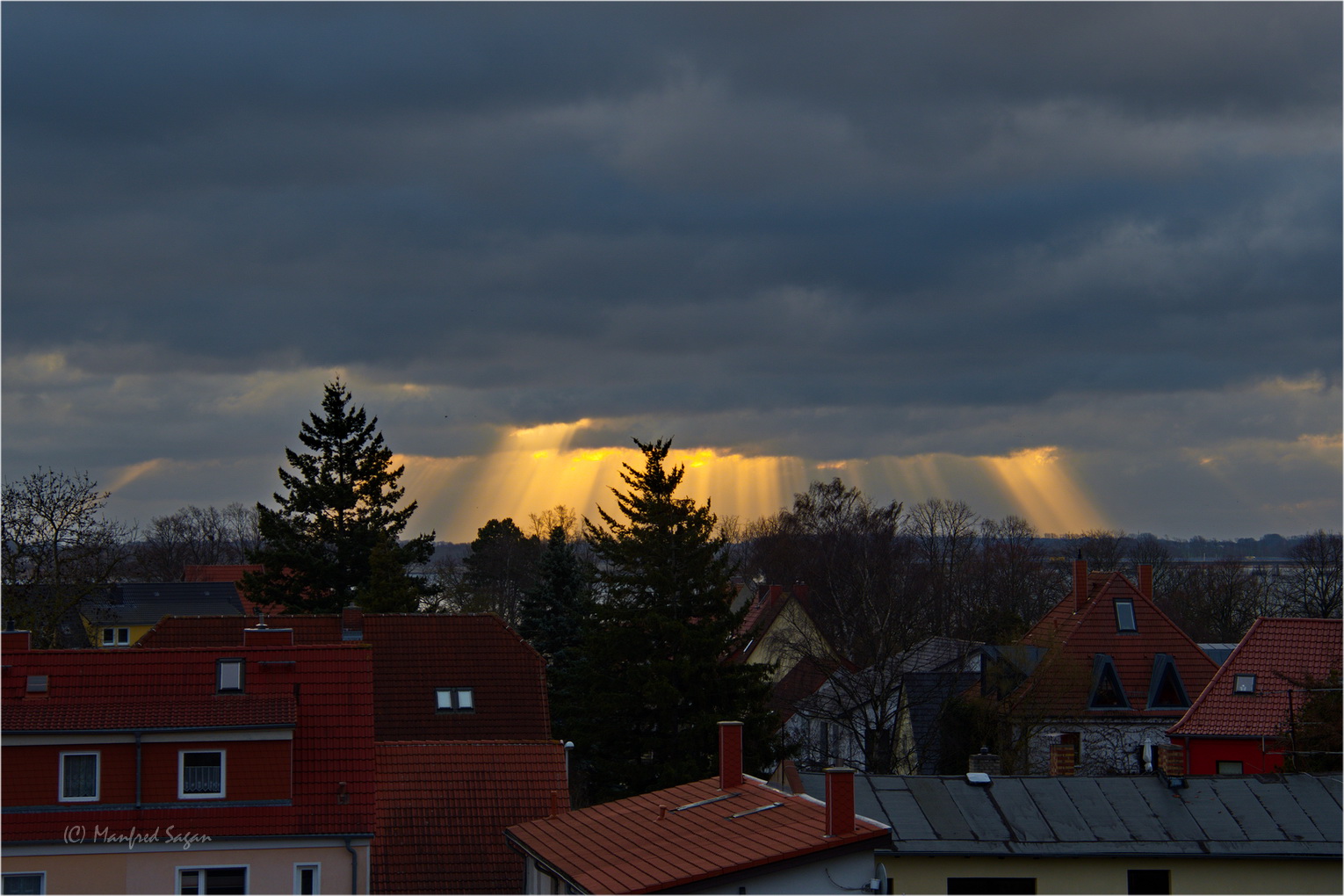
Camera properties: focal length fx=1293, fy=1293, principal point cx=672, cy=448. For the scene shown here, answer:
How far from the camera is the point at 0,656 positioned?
1005 inches

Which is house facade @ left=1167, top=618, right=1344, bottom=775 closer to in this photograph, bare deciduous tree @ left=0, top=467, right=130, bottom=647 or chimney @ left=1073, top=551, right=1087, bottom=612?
chimney @ left=1073, top=551, right=1087, bottom=612

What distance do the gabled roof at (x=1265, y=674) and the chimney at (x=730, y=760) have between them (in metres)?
19.3

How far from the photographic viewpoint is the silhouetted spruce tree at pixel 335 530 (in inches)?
2153

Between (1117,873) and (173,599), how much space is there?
325 feet

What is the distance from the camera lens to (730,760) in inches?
843

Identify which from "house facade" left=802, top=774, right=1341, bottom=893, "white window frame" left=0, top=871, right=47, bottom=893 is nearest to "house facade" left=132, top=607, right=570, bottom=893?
"white window frame" left=0, top=871, right=47, bottom=893

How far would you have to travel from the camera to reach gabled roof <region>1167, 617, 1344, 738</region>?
34.7 meters

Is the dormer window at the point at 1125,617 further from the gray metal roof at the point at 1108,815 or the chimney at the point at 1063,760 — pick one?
the gray metal roof at the point at 1108,815

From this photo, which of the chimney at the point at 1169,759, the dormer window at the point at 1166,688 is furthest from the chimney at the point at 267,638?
the dormer window at the point at 1166,688

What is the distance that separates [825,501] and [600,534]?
55.0 metres

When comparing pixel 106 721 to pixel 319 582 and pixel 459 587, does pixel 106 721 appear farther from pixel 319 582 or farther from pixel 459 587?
pixel 459 587

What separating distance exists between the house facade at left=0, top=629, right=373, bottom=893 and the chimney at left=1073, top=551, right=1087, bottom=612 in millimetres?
29945

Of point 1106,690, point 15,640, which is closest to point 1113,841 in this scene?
point 15,640

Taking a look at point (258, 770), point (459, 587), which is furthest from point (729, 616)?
point (459, 587)
